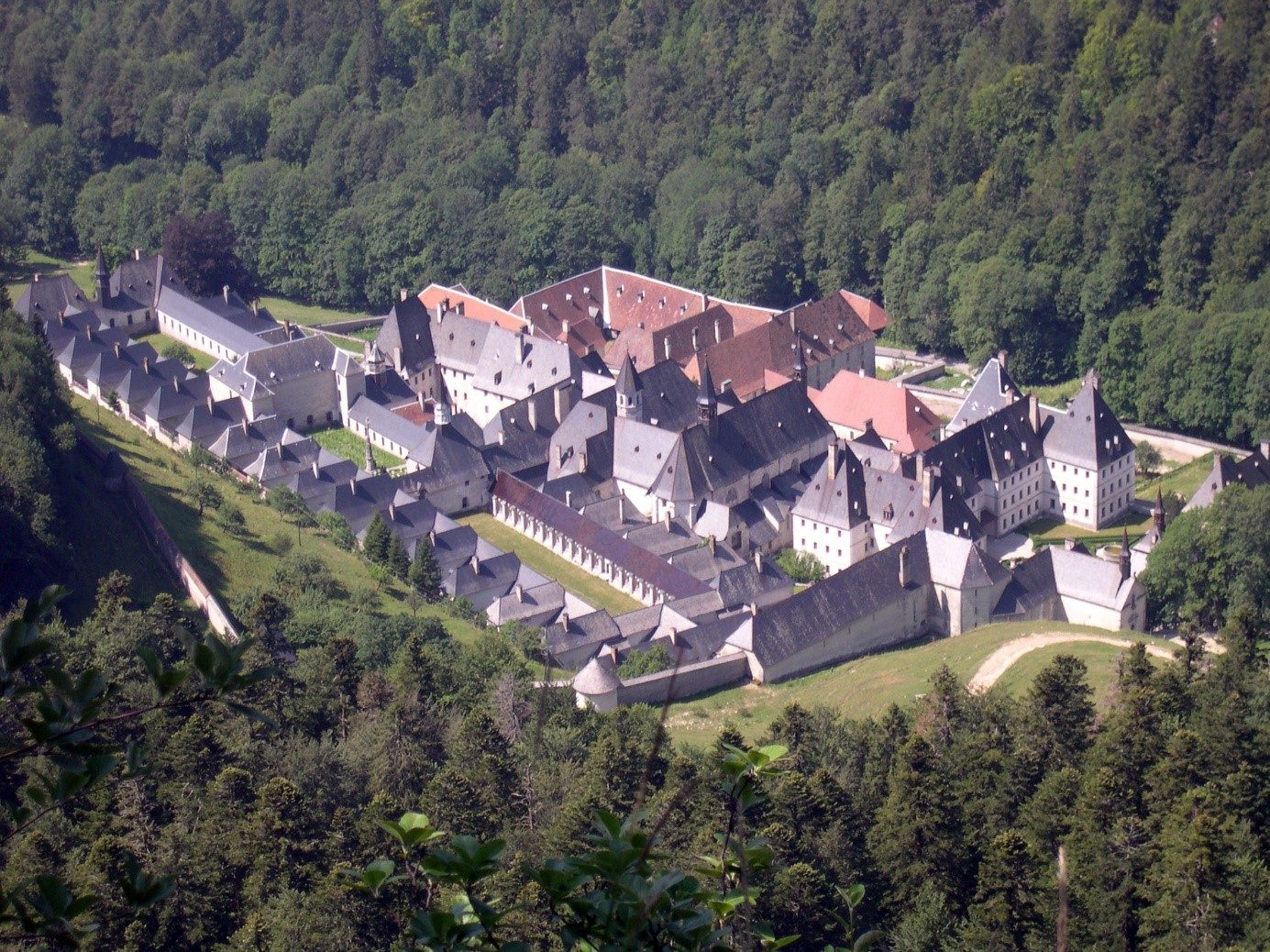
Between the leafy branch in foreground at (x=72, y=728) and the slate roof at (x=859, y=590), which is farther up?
the leafy branch in foreground at (x=72, y=728)

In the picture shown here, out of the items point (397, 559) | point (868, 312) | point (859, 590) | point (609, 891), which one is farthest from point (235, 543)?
point (609, 891)

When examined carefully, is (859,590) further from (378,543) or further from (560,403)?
(560,403)

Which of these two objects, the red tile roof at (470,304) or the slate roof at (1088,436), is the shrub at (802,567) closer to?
the slate roof at (1088,436)

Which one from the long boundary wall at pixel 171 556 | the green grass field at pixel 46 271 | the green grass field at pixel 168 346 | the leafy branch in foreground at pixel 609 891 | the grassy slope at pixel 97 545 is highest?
the leafy branch in foreground at pixel 609 891

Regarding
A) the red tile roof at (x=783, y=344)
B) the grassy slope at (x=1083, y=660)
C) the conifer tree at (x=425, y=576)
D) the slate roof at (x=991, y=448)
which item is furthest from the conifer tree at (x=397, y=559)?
the grassy slope at (x=1083, y=660)

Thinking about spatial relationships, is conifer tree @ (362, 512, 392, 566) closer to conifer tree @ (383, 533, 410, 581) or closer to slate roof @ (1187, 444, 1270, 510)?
conifer tree @ (383, 533, 410, 581)

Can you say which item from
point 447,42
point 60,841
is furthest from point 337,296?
point 60,841

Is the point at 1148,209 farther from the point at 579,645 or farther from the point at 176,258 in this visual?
the point at 176,258

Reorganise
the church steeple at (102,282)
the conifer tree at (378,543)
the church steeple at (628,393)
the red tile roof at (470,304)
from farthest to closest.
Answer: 1. the church steeple at (102,282)
2. the red tile roof at (470,304)
3. the church steeple at (628,393)
4. the conifer tree at (378,543)
